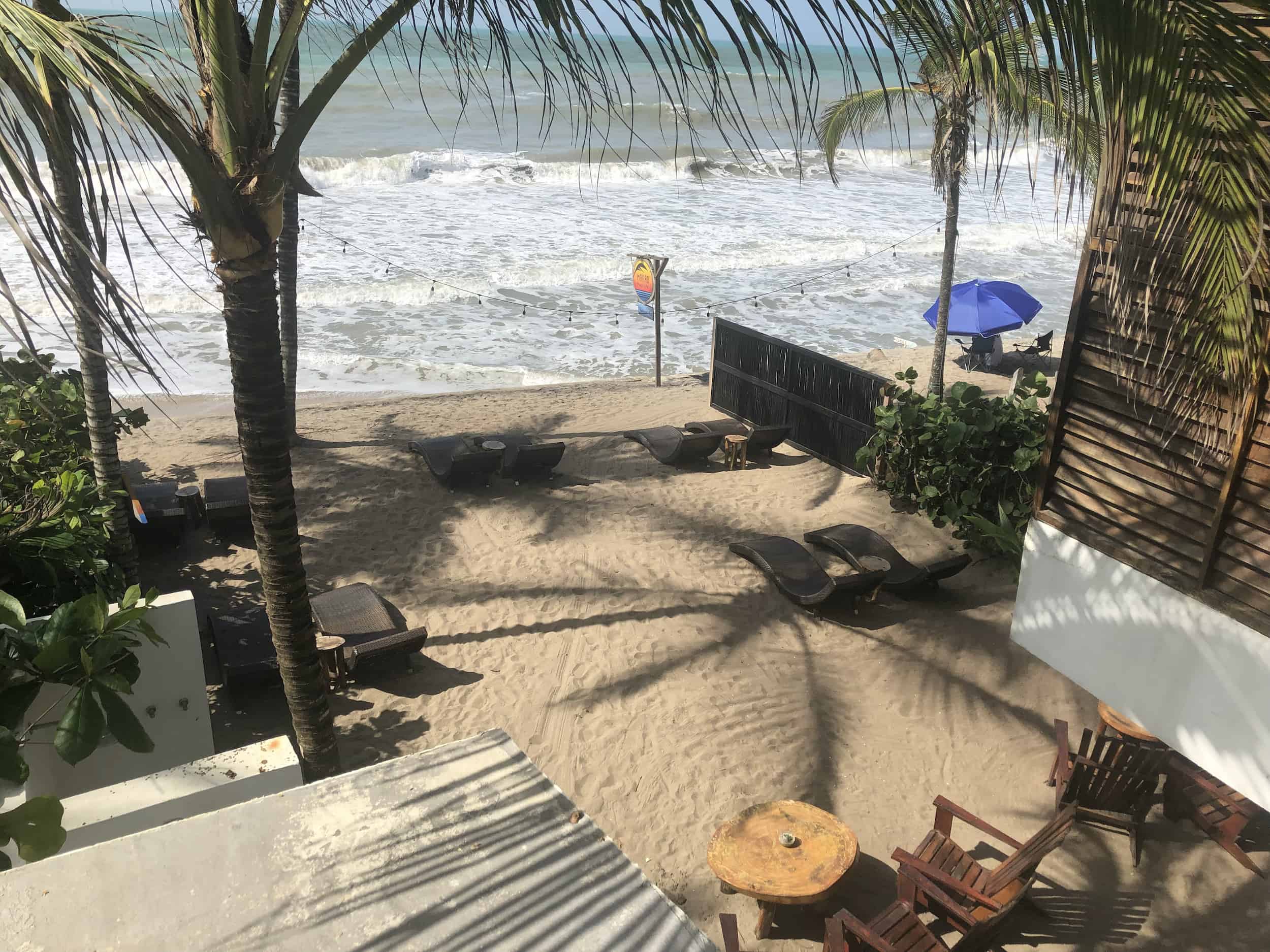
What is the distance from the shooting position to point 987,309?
15.3 meters

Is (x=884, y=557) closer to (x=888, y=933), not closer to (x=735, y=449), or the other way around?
(x=735, y=449)

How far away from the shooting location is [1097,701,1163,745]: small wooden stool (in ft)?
19.0

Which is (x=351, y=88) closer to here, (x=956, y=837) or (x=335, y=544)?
(x=335, y=544)

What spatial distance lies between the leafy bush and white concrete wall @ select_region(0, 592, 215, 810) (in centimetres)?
621

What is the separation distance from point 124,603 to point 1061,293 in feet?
74.0

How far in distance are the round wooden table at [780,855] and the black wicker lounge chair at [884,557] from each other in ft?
10.0

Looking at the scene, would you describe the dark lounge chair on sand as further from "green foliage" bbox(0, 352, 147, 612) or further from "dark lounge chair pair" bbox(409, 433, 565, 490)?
"dark lounge chair pair" bbox(409, 433, 565, 490)

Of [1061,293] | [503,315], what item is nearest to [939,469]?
[503,315]

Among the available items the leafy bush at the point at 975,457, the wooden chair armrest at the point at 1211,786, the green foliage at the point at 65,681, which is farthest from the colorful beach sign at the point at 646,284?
the green foliage at the point at 65,681

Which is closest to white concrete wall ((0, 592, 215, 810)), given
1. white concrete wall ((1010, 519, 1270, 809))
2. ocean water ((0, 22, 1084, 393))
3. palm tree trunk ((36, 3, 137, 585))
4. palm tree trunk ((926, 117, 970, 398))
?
palm tree trunk ((36, 3, 137, 585))

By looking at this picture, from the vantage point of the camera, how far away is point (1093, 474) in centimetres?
451

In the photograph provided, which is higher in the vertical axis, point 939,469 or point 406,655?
point 939,469

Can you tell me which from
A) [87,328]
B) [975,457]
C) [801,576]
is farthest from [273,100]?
[975,457]

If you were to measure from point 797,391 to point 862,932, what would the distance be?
8015mm
